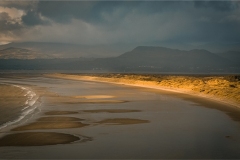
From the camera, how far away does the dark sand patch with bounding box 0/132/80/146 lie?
11.8 meters

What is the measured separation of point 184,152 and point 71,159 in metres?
3.98

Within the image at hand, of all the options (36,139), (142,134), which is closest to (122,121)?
(142,134)

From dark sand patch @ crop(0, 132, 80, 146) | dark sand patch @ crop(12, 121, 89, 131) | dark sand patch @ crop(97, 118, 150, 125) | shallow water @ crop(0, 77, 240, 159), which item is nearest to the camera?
shallow water @ crop(0, 77, 240, 159)

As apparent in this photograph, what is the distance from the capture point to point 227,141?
1220 cm

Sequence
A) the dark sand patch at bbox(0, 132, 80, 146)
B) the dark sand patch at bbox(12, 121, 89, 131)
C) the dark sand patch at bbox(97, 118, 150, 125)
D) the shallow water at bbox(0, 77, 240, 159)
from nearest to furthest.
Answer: the shallow water at bbox(0, 77, 240, 159) → the dark sand patch at bbox(0, 132, 80, 146) → the dark sand patch at bbox(12, 121, 89, 131) → the dark sand patch at bbox(97, 118, 150, 125)

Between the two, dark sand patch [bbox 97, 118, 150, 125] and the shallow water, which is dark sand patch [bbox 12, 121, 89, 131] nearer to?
the shallow water

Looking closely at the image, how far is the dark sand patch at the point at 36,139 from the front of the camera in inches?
464

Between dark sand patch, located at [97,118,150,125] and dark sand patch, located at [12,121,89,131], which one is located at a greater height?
dark sand patch, located at [97,118,150,125]

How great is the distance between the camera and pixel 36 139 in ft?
41.0

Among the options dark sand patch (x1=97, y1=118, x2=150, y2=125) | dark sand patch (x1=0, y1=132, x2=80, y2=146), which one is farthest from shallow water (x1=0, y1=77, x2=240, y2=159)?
dark sand patch (x1=0, y1=132, x2=80, y2=146)

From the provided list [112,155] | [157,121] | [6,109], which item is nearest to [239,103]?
[157,121]

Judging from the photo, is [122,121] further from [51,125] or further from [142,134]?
[51,125]

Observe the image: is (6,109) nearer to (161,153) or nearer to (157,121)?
(157,121)

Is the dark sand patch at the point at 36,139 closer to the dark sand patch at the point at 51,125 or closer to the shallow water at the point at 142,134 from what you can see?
the shallow water at the point at 142,134
